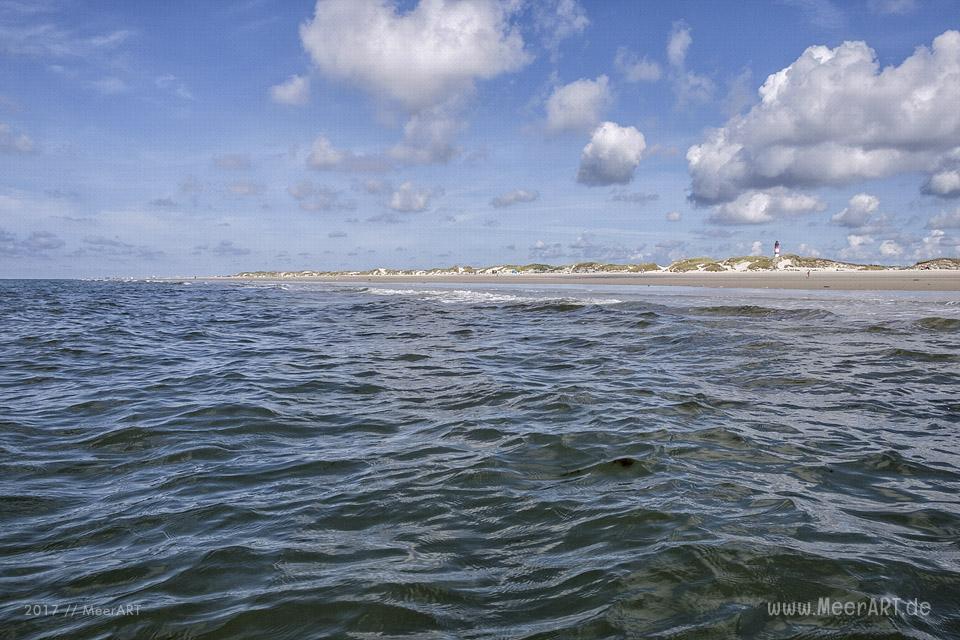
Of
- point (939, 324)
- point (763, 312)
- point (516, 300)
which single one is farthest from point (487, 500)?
point (516, 300)

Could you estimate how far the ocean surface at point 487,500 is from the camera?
9.38 ft

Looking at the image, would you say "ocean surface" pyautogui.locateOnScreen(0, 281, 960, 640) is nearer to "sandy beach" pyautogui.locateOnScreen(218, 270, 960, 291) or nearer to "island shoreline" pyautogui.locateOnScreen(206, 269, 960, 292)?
"sandy beach" pyautogui.locateOnScreen(218, 270, 960, 291)

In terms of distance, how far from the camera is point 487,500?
427 cm

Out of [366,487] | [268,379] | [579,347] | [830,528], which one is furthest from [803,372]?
[268,379]

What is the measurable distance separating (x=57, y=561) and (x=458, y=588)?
2.61 metres

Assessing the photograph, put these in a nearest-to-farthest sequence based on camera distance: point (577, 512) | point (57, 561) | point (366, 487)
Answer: point (57, 561)
point (577, 512)
point (366, 487)

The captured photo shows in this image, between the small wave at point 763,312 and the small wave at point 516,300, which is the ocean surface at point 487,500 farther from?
the small wave at point 516,300

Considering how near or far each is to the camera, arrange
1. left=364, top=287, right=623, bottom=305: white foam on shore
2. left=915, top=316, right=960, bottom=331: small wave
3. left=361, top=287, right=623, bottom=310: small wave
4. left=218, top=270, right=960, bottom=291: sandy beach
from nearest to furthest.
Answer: left=915, top=316, right=960, bottom=331: small wave → left=361, top=287, right=623, bottom=310: small wave → left=364, top=287, right=623, bottom=305: white foam on shore → left=218, top=270, right=960, bottom=291: sandy beach

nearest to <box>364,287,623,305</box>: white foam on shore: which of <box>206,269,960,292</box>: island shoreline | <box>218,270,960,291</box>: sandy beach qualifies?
<box>206,269,960,292</box>: island shoreline

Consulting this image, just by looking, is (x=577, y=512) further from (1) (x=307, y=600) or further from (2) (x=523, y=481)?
(1) (x=307, y=600)

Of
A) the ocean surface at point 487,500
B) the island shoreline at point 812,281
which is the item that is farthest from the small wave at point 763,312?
the island shoreline at point 812,281

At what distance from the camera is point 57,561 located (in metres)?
3.45

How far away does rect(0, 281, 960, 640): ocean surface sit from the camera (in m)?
2.86

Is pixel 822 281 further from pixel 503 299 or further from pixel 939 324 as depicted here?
pixel 939 324
